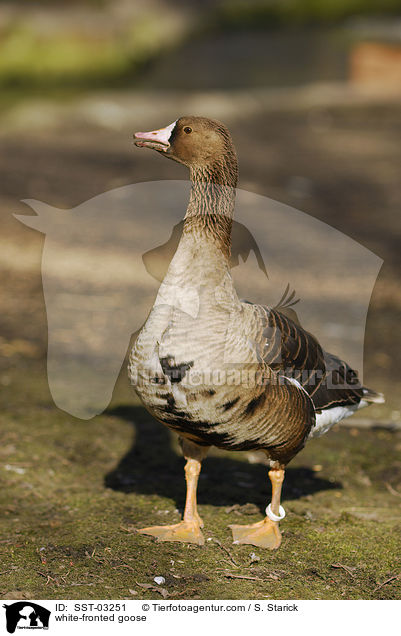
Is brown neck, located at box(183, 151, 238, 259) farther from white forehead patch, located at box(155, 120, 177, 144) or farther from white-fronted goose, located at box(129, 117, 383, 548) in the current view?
white forehead patch, located at box(155, 120, 177, 144)

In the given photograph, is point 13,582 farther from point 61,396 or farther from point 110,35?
point 110,35

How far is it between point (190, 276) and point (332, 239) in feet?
29.8

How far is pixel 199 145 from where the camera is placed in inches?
181

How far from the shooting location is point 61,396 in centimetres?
702

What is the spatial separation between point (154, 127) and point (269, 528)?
1573cm

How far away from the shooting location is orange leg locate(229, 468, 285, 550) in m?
4.86

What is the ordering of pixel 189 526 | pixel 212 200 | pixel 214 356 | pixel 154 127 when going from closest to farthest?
pixel 214 356 < pixel 212 200 < pixel 189 526 < pixel 154 127

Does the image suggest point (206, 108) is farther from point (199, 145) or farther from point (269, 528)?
point (269, 528)

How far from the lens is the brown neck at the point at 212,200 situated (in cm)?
465

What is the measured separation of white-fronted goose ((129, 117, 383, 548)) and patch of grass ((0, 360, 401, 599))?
30cm
